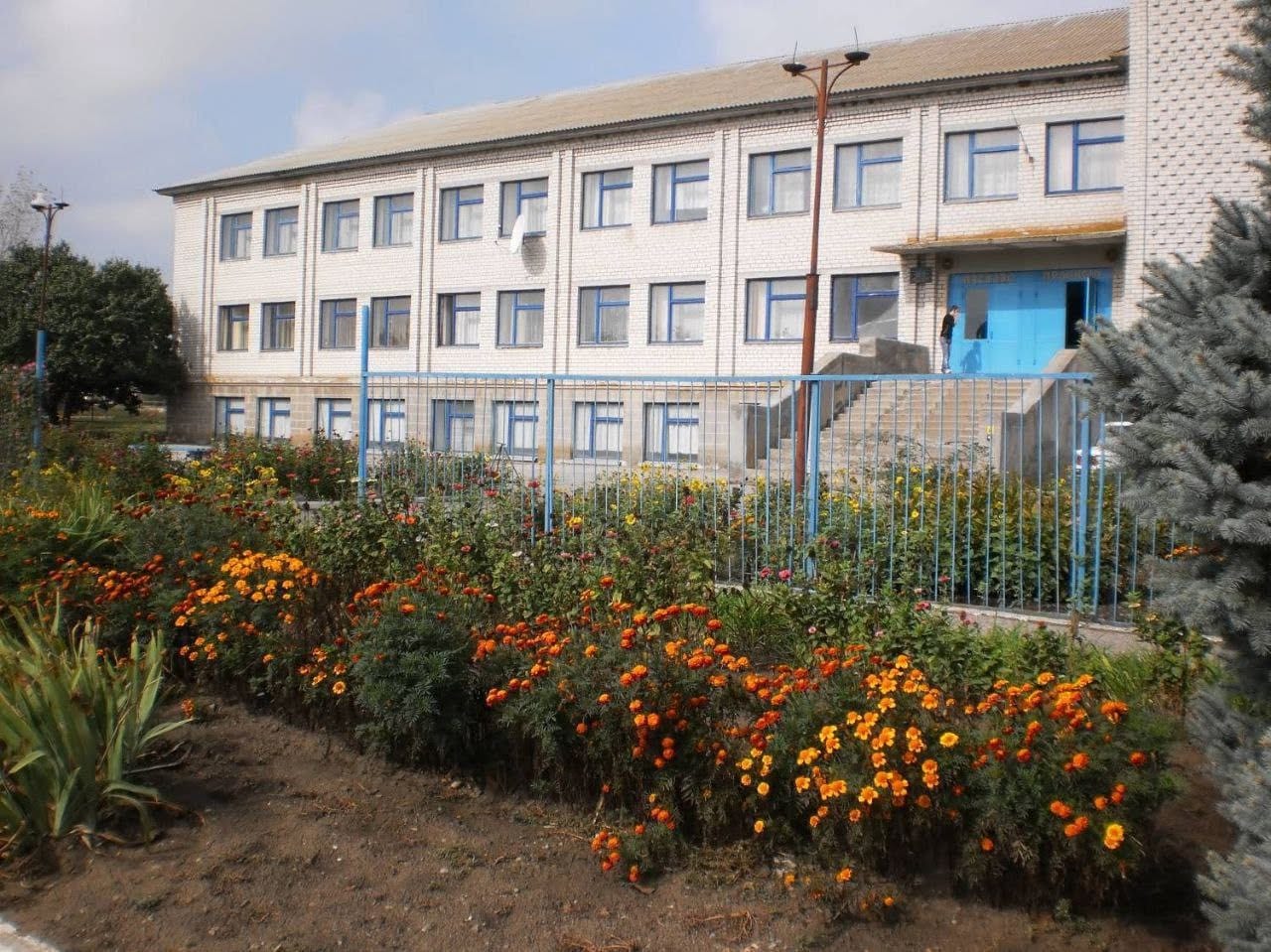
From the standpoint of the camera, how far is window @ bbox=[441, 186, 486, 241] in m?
31.1

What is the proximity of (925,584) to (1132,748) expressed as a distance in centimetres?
328

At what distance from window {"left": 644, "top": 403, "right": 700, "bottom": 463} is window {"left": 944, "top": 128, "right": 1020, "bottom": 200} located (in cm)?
1764

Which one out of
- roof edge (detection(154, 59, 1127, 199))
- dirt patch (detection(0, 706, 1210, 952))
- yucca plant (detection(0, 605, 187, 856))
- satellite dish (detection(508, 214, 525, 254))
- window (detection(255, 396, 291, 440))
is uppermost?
roof edge (detection(154, 59, 1127, 199))

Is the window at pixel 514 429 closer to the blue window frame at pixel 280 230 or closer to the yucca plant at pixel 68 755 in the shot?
the yucca plant at pixel 68 755

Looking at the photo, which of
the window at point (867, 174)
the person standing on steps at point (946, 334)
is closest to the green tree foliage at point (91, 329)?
the window at point (867, 174)

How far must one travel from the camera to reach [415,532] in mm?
7980

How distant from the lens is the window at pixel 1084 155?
23062mm

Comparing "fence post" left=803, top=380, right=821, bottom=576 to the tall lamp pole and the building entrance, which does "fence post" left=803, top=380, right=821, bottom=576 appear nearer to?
the tall lamp pole

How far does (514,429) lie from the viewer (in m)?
9.22

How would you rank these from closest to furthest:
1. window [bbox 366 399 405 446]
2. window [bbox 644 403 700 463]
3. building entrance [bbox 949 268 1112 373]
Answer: window [bbox 644 403 700 463] < window [bbox 366 399 405 446] < building entrance [bbox 949 268 1112 373]

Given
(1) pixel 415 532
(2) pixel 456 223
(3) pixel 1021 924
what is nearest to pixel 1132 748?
(3) pixel 1021 924

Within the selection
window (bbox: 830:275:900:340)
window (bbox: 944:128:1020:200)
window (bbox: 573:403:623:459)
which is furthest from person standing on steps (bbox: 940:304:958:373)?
window (bbox: 573:403:623:459)

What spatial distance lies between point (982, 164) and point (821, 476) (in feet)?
61.3

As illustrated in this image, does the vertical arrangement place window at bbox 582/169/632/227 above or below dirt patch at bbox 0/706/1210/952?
above
